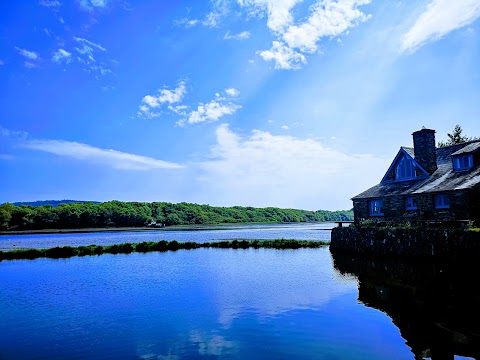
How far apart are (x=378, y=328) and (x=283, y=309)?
16.9ft

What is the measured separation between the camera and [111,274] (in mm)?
33250

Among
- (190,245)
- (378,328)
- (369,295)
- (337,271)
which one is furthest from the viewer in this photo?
(190,245)

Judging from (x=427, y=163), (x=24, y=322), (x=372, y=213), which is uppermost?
(x=427, y=163)

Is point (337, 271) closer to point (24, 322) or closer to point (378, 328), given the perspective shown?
point (378, 328)

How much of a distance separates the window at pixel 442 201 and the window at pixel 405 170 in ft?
20.1

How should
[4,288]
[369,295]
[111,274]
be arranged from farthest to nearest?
1. [111,274]
2. [4,288]
3. [369,295]

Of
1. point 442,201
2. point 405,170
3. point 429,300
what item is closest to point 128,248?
point 405,170

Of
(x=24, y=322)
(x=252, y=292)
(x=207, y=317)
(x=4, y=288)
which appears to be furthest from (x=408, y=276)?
(x=4, y=288)

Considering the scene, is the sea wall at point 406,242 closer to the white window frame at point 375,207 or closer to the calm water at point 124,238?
the white window frame at point 375,207

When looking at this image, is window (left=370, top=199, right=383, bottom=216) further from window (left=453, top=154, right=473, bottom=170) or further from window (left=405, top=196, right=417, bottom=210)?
window (left=453, top=154, right=473, bottom=170)

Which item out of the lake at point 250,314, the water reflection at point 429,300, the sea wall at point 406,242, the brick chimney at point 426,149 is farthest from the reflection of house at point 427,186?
the lake at point 250,314

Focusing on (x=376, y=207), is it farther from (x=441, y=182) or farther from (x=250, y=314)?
(x=250, y=314)

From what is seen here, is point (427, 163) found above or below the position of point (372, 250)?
above

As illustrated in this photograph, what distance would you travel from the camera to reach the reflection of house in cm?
3203
